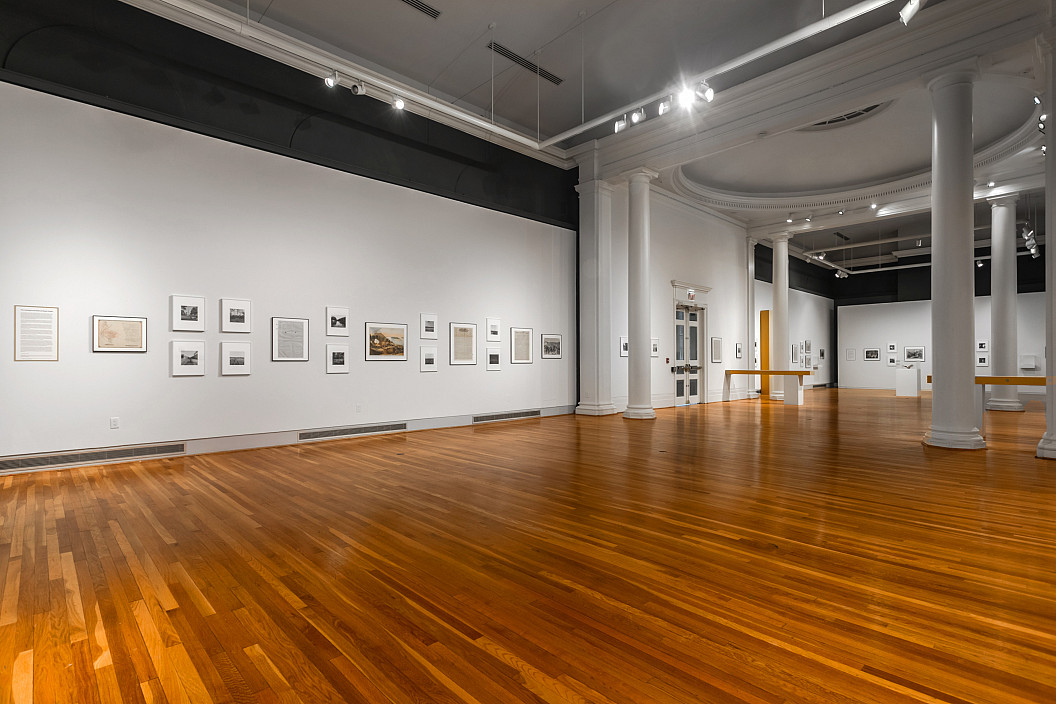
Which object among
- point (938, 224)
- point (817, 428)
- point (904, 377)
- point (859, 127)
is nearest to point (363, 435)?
point (817, 428)

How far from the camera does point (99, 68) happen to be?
7961mm

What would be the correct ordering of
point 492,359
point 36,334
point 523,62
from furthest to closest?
point 492,359 < point 523,62 < point 36,334

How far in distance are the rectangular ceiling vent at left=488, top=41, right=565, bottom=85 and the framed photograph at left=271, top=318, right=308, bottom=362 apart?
6.34 meters

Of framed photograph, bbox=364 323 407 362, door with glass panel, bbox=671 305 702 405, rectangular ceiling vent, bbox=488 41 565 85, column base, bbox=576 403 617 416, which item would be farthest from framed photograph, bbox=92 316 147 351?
door with glass panel, bbox=671 305 702 405

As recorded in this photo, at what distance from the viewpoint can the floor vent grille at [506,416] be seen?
12852mm

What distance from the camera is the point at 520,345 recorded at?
45.2ft

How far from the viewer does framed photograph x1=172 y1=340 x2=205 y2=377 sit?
856 cm

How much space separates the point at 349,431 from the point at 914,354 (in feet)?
96.5

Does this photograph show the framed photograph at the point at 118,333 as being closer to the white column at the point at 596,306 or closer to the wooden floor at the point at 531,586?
the wooden floor at the point at 531,586

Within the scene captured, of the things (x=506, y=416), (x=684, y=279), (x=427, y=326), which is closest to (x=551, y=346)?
(x=506, y=416)

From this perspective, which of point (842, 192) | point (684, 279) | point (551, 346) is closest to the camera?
point (551, 346)

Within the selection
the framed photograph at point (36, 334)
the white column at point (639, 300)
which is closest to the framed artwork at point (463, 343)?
the white column at point (639, 300)

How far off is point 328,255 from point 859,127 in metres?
13.0

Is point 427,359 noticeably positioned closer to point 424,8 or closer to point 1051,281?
point 424,8
